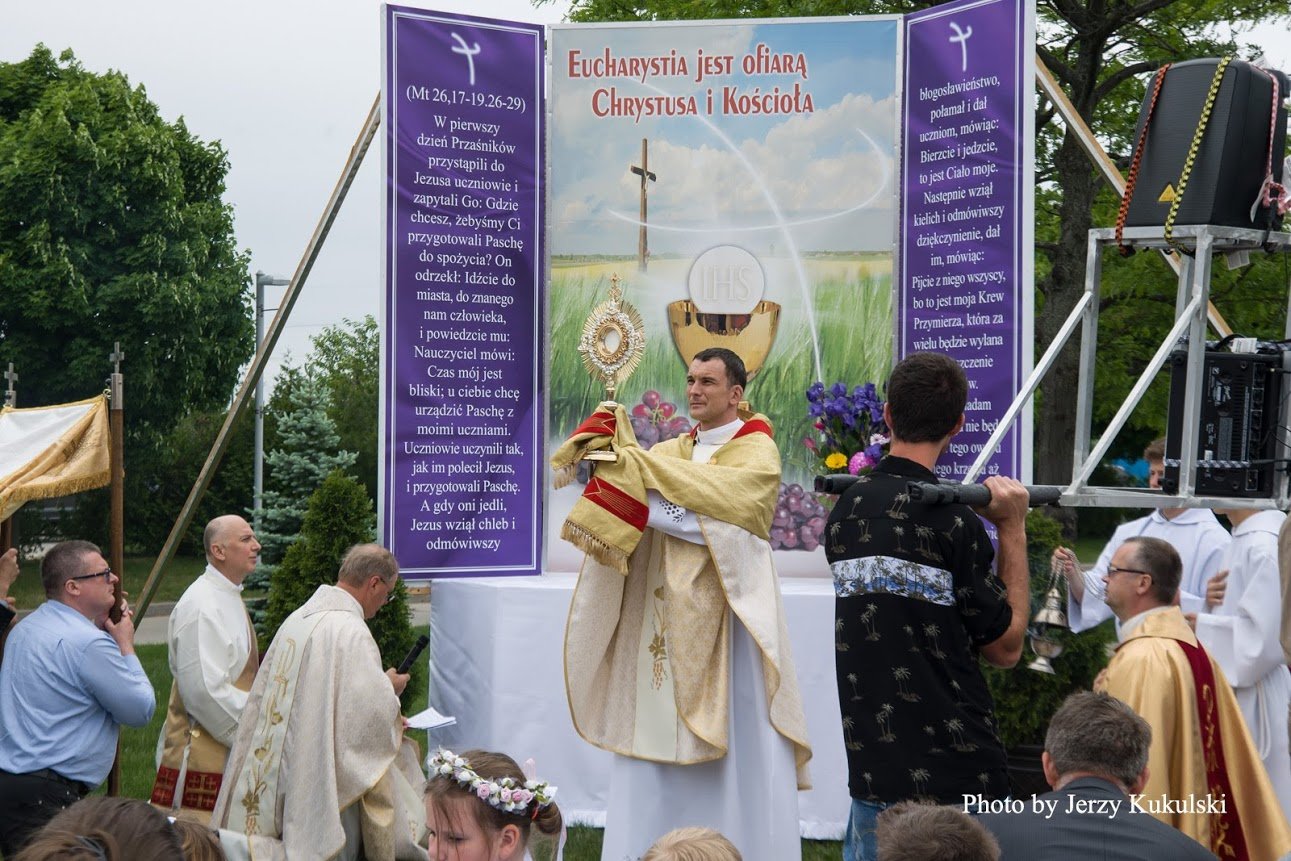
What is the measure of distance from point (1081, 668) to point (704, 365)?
3.08 meters

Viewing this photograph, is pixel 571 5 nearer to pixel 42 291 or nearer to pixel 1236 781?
pixel 42 291

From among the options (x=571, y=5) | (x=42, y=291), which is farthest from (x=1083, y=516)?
(x=42, y=291)

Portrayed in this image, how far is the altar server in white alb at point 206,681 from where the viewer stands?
6.49 m

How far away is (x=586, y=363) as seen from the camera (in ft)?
28.9

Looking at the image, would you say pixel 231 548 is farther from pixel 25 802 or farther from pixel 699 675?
pixel 699 675

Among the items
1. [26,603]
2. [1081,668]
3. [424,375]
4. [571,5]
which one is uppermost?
[571,5]

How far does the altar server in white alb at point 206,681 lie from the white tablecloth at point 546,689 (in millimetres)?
1759

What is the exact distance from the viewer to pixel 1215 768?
5.12 meters

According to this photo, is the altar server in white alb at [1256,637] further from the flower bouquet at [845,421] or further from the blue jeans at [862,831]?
the blue jeans at [862,831]

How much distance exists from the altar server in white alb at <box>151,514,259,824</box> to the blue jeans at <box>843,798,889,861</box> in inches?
123

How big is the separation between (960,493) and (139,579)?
24.0 metres

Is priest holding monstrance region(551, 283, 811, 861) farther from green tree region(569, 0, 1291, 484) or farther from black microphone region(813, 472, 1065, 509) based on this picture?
green tree region(569, 0, 1291, 484)

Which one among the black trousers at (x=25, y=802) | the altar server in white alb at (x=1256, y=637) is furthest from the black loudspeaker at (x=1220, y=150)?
the black trousers at (x=25, y=802)

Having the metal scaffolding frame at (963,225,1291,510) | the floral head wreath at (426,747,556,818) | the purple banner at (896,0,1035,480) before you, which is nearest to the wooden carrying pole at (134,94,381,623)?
the purple banner at (896,0,1035,480)
